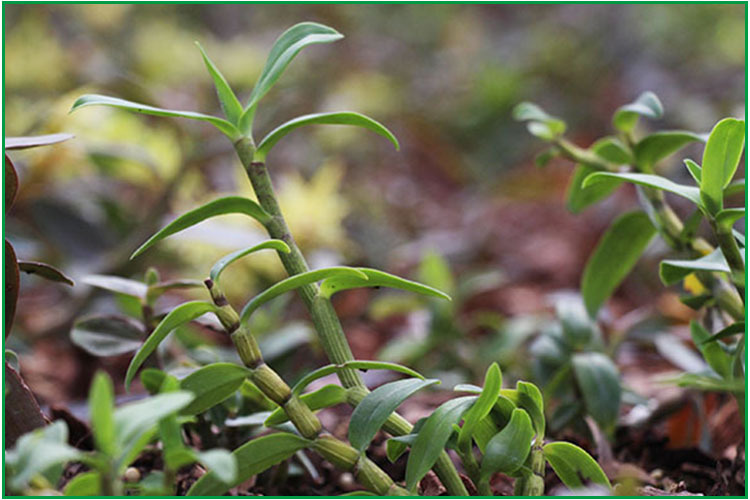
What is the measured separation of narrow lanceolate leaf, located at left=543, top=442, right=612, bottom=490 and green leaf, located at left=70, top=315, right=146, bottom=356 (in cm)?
28

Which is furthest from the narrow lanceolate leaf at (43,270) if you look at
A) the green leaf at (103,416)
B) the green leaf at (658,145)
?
the green leaf at (658,145)

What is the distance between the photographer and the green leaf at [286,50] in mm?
402

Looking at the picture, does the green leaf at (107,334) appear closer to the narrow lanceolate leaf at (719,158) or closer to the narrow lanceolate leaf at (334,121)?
the narrow lanceolate leaf at (334,121)

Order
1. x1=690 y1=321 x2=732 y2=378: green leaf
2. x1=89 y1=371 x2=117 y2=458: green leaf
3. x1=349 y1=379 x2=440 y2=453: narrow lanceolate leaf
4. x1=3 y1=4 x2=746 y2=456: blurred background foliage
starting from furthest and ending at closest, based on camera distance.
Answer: x1=3 y1=4 x2=746 y2=456: blurred background foliage
x1=690 y1=321 x2=732 y2=378: green leaf
x1=349 y1=379 x2=440 y2=453: narrow lanceolate leaf
x1=89 y1=371 x2=117 y2=458: green leaf

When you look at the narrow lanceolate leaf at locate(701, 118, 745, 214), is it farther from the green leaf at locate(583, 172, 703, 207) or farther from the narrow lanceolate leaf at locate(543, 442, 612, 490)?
the narrow lanceolate leaf at locate(543, 442, 612, 490)

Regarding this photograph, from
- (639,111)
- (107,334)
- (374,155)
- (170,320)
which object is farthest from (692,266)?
(374,155)

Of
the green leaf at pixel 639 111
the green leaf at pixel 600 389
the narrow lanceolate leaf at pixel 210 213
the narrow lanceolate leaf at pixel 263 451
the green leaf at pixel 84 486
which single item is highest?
the green leaf at pixel 639 111

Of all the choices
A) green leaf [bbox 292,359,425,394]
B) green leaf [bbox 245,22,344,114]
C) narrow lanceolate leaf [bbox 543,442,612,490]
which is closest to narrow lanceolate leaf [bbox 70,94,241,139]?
green leaf [bbox 245,22,344,114]

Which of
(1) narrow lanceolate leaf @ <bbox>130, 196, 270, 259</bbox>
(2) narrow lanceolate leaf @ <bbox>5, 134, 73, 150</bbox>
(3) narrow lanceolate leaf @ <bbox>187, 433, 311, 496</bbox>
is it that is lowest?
(3) narrow lanceolate leaf @ <bbox>187, 433, 311, 496</bbox>

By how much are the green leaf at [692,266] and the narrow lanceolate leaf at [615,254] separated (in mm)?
92

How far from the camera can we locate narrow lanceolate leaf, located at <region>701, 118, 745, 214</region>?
16.1 inches

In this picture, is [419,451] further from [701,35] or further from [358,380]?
[701,35]

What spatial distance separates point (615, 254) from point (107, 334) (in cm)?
36

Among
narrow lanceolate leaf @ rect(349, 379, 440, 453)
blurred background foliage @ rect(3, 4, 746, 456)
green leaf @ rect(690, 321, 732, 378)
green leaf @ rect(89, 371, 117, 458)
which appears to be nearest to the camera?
green leaf @ rect(89, 371, 117, 458)
